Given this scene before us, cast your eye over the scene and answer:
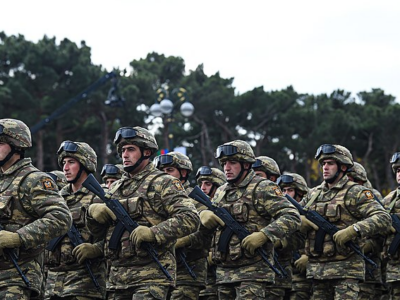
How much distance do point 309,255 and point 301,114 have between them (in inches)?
1664

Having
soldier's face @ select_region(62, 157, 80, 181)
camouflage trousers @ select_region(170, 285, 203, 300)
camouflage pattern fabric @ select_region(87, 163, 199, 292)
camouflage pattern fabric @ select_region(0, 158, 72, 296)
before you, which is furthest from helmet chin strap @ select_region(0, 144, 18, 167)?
camouflage trousers @ select_region(170, 285, 203, 300)

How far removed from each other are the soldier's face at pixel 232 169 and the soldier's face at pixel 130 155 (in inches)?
62.9

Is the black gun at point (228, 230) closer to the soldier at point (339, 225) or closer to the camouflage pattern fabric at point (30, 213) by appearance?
the soldier at point (339, 225)

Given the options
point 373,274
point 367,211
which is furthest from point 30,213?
point 373,274

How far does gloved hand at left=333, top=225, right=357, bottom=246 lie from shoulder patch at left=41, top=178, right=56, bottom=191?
416 centimetres

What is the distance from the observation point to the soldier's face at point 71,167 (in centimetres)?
967

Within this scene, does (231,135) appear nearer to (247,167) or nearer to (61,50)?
(61,50)

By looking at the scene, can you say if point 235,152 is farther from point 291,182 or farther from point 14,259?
point 14,259

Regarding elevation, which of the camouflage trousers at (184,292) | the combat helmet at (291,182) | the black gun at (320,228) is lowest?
the camouflage trousers at (184,292)

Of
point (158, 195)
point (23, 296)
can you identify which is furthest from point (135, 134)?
point (23, 296)

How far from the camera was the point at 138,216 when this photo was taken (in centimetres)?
840

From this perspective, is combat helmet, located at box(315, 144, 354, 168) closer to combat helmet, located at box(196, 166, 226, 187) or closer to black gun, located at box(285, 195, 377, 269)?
black gun, located at box(285, 195, 377, 269)

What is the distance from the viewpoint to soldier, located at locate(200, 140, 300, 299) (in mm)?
9297

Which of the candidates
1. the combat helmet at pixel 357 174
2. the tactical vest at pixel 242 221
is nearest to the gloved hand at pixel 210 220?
the tactical vest at pixel 242 221
